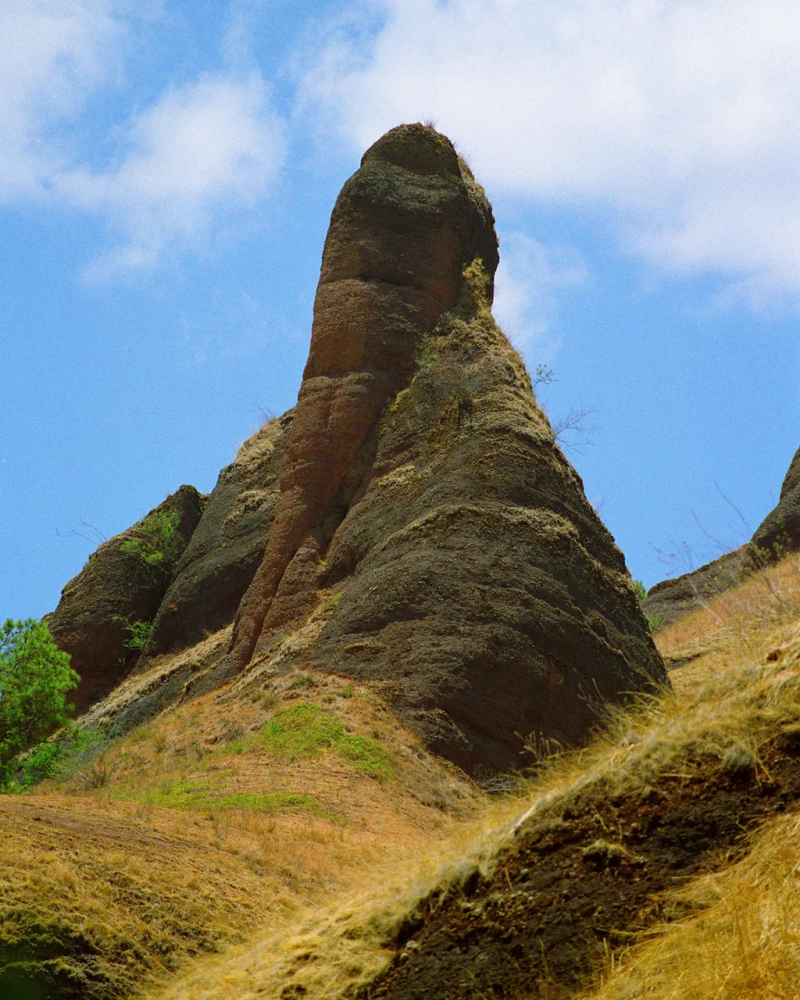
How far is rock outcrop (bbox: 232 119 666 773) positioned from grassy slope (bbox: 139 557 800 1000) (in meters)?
8.27

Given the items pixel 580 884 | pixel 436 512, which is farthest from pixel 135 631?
pixel 580 884

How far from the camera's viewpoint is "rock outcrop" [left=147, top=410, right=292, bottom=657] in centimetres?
2406

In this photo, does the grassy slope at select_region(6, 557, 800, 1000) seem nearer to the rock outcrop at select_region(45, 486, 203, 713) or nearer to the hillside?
the hillside

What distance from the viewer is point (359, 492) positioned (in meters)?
20.1

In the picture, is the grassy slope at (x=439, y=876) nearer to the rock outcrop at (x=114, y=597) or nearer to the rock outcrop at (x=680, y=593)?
the rock outcrop at (x=114, y=597)

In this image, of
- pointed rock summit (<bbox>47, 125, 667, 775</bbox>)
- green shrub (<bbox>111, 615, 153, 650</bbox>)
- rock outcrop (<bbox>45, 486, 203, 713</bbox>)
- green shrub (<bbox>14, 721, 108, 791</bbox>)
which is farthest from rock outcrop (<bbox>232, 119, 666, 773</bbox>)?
rock outcrop (<bbox>45, 486, 203, 713</bbox>)

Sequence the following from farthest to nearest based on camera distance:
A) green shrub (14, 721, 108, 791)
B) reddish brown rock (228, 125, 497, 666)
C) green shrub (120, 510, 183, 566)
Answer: green shrub (120, 510, 183, 566)
reddish brown rock (228, 125, 497, 666)
green shrub (14, 721, 108, 791)

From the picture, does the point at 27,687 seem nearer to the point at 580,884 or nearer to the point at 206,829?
the point at 206,829

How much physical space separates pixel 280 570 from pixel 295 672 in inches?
141

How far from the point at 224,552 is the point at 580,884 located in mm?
19623

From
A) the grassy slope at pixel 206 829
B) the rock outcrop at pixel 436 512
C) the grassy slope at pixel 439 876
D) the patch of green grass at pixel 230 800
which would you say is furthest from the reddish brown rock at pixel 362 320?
the grassy slope at pixel 439 876

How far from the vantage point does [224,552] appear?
975 inches

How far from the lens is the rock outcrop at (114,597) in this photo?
87.5 feet

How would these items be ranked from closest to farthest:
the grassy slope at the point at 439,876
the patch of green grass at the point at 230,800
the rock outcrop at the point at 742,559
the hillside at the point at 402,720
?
1. the grassy slope at the point at 439,876
2. the hillside at the point at 402,720
3. the patch of green grass at the point at 230,800
4. the rock outcrop at the point at 742,559
